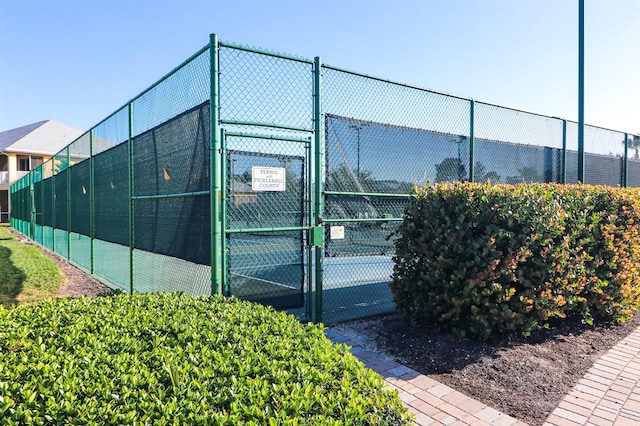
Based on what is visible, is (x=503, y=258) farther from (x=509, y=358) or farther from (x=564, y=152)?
(x=564, y=152)

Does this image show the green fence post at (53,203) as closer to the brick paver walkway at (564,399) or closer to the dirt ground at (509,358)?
the dirt ground at (509,358)

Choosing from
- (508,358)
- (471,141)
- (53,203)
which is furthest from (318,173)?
(53,203)

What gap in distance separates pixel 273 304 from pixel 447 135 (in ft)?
11.8

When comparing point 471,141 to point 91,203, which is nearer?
point 471,141

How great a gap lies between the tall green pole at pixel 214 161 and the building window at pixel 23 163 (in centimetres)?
4065

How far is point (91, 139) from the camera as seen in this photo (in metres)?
8.59

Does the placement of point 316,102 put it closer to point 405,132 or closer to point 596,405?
point 405,132

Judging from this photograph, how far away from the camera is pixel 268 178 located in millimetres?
4457

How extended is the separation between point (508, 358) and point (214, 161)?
130 inches

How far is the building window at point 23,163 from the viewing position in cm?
3659

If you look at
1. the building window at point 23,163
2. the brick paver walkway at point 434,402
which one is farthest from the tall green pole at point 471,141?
the building window at point 23,163

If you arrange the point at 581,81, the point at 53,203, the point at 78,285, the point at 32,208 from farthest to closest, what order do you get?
the point at 32,208 → the point at 53,203 → the point at 78,285 → the point at 581,81

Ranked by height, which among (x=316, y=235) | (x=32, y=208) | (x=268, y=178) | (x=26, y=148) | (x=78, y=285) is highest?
(x=26, y=148)

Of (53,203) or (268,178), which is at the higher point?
(268,178)
